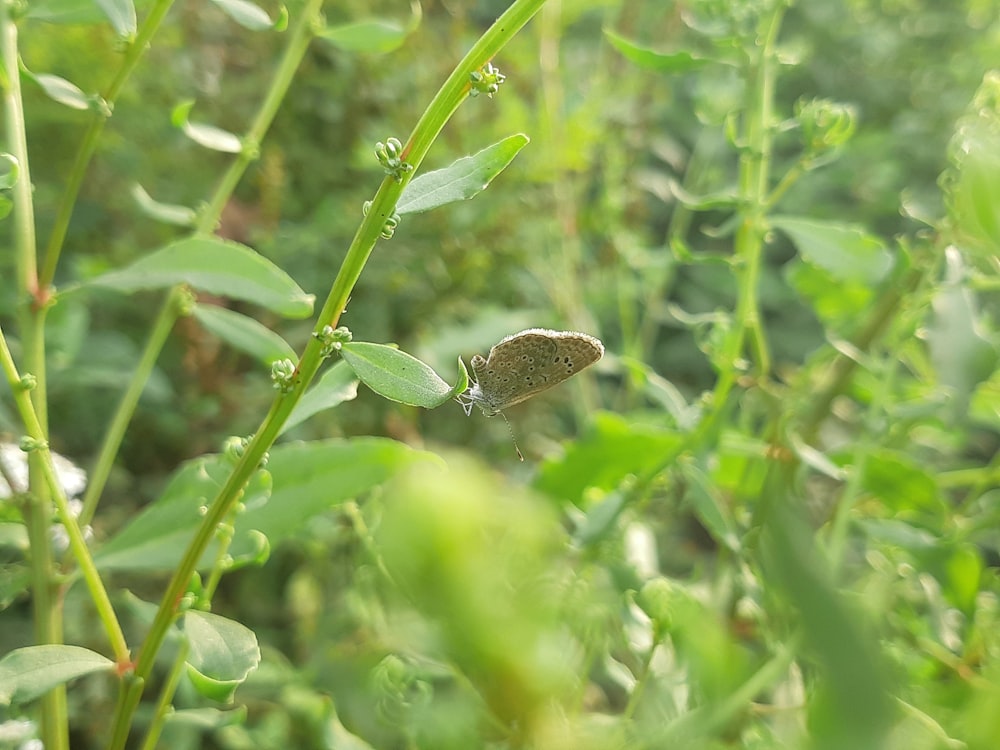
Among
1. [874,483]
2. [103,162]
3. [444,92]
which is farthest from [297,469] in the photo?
[103,162]

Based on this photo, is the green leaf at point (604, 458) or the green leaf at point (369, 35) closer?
the green leaf at point (369, 35)

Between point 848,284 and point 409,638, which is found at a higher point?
point 409,638

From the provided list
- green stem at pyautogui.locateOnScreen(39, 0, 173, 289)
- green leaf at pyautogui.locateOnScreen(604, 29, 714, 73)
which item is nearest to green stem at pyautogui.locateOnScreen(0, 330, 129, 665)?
green stem at pyautogui.locateOnScreen(39, 0, 173, 289)

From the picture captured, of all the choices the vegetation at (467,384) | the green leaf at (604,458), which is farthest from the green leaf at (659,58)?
the green leaf at (604,458)

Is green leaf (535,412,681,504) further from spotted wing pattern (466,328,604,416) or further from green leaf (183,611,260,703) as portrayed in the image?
green leaf (183,611,260,703)

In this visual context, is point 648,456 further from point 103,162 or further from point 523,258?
point 103,162

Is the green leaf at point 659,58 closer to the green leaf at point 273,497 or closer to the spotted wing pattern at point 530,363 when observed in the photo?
the spotted wing pattern at point 530,363

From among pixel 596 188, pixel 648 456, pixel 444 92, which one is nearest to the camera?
pixel 444 92

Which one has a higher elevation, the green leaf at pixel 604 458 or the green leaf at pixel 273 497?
the green leaf at pixel 273 497
